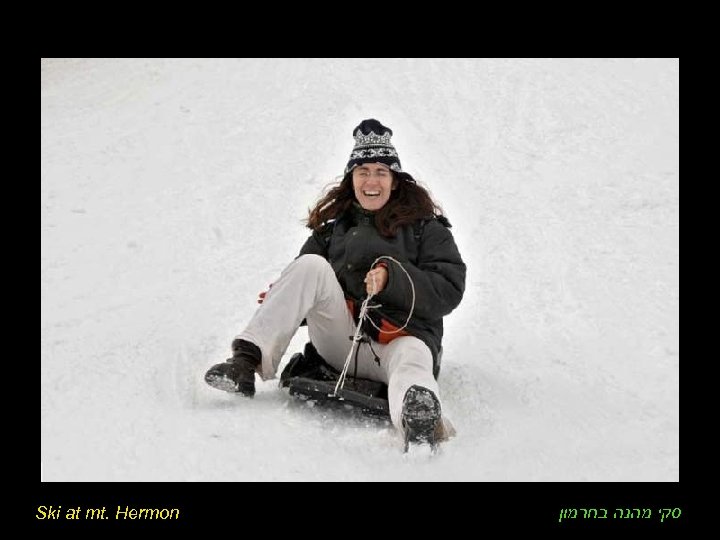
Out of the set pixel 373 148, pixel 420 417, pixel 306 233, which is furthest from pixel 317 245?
pixel 306 233

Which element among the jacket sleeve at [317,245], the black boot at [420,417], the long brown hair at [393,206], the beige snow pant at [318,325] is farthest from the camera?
the jacket sleeve at [317,245]

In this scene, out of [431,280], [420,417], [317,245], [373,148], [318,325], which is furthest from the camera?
[317,245]

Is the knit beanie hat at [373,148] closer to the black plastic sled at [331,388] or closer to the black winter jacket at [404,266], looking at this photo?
the black winter jacket at [404,266]

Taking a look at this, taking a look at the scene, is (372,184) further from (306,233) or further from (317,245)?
(306,233)

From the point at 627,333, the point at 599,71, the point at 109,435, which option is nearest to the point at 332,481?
the point at 109,435

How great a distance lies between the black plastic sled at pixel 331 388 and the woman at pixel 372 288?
61mm

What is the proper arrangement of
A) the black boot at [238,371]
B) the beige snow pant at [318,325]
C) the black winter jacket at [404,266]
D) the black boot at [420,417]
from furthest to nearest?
the black winter jacket at [404,266], the beige snow pant at [318,325], the black boot at [238,371], the black boot at [420,417]

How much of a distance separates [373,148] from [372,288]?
745 mm

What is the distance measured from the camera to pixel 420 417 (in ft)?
9.53

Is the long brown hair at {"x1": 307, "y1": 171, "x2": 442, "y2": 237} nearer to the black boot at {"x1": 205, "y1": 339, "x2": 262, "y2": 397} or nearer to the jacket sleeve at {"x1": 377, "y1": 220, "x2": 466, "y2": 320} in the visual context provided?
the jacket sleeve at {"x1": 377, "y1": 220, "x2": 466, "y2": 320}

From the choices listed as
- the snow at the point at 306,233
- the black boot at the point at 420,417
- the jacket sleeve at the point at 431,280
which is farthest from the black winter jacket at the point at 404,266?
the black boot at the point at 420,417

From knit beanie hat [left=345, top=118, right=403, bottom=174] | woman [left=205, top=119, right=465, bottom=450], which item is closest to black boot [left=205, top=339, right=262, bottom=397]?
woman [left=205, top=119, right=465, bottom=450]

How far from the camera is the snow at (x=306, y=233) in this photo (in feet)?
9.70

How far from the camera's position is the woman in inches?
132
